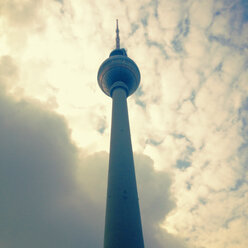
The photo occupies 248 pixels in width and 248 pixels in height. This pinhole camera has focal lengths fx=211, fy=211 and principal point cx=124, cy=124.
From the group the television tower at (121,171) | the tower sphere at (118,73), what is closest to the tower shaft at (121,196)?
the television tower at (121,171)

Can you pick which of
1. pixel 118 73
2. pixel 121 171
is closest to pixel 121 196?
pixel 121 171

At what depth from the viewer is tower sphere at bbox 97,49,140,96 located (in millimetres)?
62344

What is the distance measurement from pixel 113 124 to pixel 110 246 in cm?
2567

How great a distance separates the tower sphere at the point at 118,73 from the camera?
2454 inches

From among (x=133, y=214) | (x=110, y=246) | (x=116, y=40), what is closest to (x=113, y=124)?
(x=133, y=214)

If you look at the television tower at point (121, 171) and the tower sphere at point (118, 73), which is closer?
the television tower at point (121, 171)

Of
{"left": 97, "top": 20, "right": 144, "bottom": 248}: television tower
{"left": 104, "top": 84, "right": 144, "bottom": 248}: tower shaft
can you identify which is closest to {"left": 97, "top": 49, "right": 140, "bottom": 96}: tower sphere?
{"left": 97, "top": 20, "right": 144, "bottom": 248}: television tower

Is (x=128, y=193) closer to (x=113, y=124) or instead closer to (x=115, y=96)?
(x=113, y=124)

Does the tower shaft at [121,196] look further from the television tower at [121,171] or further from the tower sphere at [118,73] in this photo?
A: the tower sphere at [118,73]

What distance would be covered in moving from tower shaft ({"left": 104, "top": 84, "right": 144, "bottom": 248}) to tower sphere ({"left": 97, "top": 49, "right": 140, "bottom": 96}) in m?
15.9

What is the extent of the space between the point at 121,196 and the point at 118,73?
37375 millimetres

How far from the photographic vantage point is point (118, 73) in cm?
6206

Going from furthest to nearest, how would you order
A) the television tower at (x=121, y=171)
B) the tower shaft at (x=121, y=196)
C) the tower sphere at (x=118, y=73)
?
the tower sphere at (x=118, y=73)
the television tower at (x=121, y=171)
the tower shaft at (x=121, y=196)

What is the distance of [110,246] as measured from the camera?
31.6 meters
